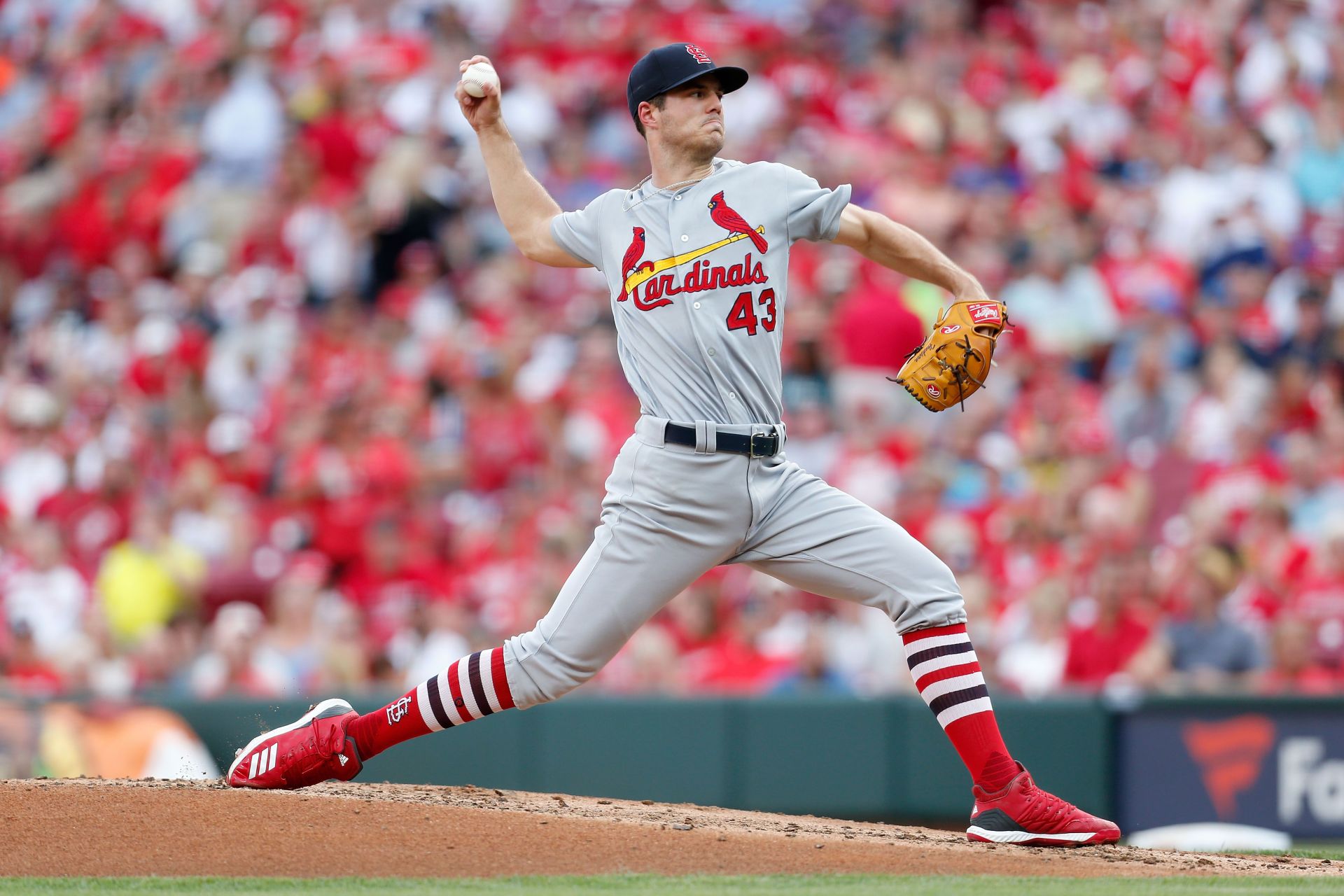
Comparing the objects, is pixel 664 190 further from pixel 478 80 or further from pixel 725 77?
pixel 478 80

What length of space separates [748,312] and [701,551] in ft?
1.89

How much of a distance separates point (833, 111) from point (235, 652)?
6045 mm

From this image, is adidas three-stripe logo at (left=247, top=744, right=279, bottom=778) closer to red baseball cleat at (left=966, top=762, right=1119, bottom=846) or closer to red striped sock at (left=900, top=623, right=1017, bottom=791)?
red striped sock at (left=900, top=623, right=1017, bottom=791)

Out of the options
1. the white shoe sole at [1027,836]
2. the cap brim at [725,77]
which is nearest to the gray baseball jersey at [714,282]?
the cap brim at [725,77]

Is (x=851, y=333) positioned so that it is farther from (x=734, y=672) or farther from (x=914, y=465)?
(x=734, y=672)

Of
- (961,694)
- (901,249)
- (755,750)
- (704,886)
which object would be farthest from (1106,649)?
(704,886)

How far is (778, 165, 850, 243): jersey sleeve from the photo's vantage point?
171 inches

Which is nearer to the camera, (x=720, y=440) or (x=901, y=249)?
(x=720, y=440)

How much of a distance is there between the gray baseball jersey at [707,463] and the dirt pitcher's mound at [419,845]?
1.21ft

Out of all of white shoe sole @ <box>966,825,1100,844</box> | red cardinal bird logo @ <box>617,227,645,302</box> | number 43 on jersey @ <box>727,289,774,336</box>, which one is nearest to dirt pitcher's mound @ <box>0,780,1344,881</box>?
white shoe sole @ <box>966,825,1100,844</box>

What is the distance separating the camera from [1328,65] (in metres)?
11.5

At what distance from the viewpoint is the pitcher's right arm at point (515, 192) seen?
4.57 metres

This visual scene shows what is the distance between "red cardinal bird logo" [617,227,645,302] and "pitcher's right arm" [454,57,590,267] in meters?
0.20

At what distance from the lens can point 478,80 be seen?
4.47 metres
